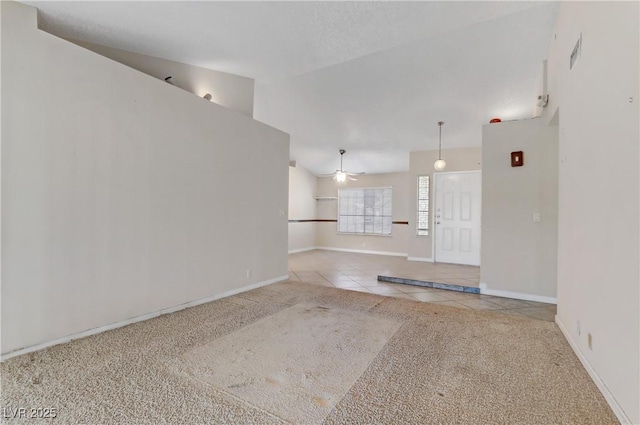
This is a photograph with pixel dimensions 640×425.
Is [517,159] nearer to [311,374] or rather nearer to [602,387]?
[602,387]

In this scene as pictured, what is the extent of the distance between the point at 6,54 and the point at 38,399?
231 centimetres

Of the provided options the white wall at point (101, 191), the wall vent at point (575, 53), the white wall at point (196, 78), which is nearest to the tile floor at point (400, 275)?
the white wall at point (101, 191)

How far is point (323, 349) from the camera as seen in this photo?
93.0 inches

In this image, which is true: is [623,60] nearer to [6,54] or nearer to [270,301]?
[270,301]

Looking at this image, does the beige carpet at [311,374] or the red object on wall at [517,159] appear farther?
the red object on wall at [517,159]

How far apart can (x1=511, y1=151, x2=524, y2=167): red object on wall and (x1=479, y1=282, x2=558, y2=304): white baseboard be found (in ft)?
5.47

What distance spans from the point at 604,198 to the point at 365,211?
22.2 ft

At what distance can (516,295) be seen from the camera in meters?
3.92

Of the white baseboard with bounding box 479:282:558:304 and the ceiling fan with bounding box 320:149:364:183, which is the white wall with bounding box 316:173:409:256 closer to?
the ceiling fan with bounding box 320:149:364:183

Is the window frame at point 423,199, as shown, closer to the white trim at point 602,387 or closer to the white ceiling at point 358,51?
the white ceiling at point 358,51

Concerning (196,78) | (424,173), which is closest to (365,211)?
(424,173)

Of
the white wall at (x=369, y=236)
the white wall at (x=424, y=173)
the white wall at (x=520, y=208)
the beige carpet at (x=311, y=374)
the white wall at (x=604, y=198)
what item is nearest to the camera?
the white wall at (x=604, y=198)

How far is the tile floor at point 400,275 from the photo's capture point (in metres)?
3.59

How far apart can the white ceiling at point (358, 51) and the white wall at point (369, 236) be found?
6.86ft
